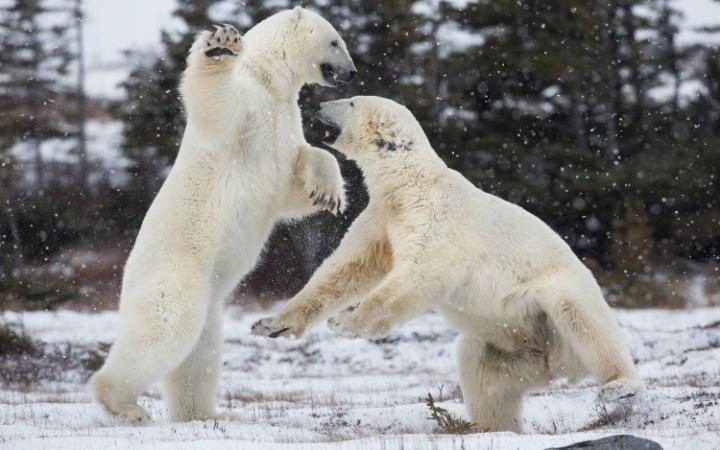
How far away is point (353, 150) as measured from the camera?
255 inches

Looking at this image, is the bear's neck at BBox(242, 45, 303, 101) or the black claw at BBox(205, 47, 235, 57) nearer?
the black claw at BBox(205, 47, 235, 57)

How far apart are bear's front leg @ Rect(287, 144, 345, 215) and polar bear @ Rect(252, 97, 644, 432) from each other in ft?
1.01

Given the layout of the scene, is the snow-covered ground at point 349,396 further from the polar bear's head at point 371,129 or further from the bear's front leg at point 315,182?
the polar bear's head at point 371,129

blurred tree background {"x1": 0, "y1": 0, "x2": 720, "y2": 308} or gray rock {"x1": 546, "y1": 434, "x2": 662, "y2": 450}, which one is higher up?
blurred tree background {"x1": 0, "y1": 0, "x2": 720, "y2": 308}

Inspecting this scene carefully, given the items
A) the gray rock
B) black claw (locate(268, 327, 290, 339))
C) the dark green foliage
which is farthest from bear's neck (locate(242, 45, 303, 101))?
the dark green foliage

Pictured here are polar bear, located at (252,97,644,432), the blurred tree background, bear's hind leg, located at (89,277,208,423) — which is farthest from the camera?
the blurred tree background

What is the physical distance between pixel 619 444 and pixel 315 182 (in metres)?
2.89

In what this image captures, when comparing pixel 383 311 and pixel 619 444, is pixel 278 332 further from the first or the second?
pixel 619 444

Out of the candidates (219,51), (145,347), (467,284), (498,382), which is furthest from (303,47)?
(498,382)

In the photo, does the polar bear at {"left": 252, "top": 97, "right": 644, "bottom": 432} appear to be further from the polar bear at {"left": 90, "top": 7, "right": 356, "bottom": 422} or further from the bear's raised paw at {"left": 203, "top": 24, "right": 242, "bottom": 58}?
the bear's raised paw at {"left": 203, "top": 24, "right": 242, "bottom": 58}

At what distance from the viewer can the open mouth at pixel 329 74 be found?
6.80 meters

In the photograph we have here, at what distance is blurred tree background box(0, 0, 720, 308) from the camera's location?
20.2m

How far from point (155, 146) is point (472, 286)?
15.9m

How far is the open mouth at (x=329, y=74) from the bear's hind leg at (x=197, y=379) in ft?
5.78
